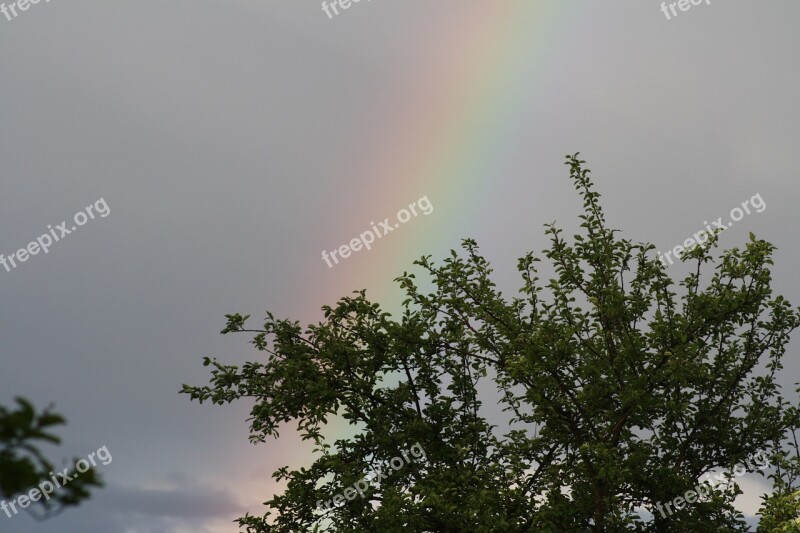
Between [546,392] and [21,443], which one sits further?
[546,392]

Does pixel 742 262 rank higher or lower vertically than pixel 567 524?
higher

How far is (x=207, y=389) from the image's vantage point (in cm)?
1912

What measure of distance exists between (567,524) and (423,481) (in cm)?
296

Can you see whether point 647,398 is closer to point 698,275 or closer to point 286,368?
point 698,275

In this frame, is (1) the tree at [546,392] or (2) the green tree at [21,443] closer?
(2) the green tree at [21,443]

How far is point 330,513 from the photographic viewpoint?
688 inches

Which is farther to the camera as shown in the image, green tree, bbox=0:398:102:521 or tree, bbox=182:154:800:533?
tree, bbox=182:154:800:533

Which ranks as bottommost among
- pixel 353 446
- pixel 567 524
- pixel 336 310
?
pixel 567 524

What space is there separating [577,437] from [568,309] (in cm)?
273

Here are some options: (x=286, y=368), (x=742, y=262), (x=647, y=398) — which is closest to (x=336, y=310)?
(x=286, y=368)

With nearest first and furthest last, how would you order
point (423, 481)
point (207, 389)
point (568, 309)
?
point (423, 481)
point (568, 309)
point (207, 389)

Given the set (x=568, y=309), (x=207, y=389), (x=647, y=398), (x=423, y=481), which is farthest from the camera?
(x=207, y=389)

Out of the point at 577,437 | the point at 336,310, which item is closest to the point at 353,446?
the point at 336,310

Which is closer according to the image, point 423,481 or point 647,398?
point 647,398
